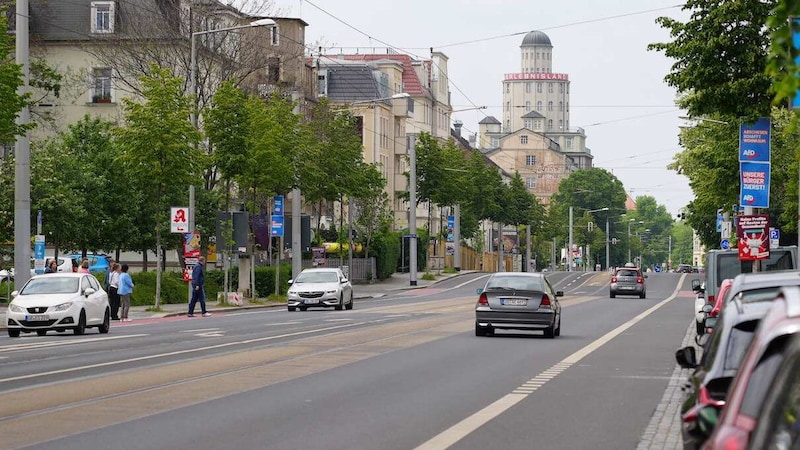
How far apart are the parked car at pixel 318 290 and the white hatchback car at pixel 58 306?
1577 cm

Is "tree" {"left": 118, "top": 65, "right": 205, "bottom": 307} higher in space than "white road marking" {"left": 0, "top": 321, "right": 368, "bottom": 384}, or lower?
higher

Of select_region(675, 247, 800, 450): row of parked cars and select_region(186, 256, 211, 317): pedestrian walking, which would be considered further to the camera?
select_region(186, 256, 211, 317): pedestrian walking

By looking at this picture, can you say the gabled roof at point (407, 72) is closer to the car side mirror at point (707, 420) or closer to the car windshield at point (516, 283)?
the car windshield at point (516, 283)

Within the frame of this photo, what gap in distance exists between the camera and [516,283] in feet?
102

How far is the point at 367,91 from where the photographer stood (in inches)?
4680

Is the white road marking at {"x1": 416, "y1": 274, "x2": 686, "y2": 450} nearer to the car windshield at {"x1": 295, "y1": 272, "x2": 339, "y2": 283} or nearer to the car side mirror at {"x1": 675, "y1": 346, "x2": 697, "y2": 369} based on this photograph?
the car side mirror at {"x1": 675, "y1": 346, "x2": 697, "y2": 369}

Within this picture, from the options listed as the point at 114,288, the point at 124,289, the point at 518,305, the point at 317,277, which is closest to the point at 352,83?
the point at 317,277

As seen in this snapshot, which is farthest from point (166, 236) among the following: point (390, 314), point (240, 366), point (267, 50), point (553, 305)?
point (240, 366)

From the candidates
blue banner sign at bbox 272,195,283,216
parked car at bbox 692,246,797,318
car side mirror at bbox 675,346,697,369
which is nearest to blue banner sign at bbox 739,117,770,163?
parked car at bbox 692,246,797,318

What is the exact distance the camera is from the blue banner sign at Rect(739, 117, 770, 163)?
3105cm

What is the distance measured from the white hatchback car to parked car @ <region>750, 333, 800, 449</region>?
28.6 metres

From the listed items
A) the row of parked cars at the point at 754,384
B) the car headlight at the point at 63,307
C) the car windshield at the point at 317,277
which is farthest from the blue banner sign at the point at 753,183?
the row of parked cars at the point at 754,384

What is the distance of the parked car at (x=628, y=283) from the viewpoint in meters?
73.2

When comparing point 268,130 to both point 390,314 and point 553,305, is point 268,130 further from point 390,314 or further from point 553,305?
point 553,305
